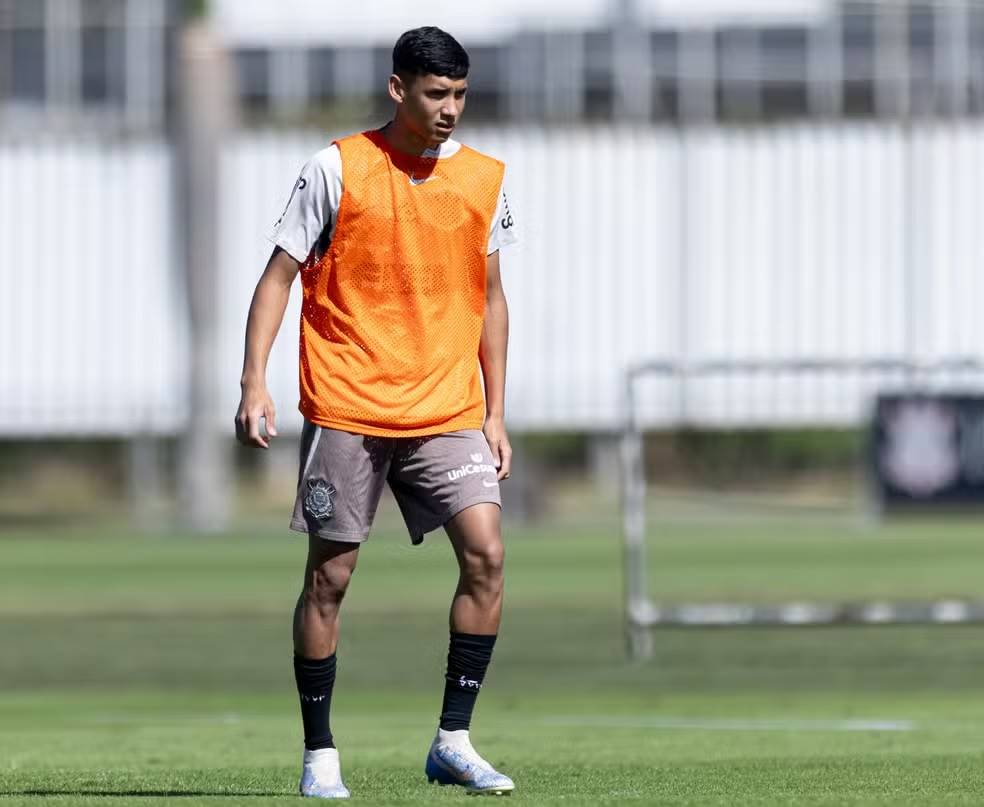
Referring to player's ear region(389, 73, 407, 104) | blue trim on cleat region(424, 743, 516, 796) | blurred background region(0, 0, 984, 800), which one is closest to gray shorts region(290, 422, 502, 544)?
blue trim on cleat region(424, 743, 516, 796)

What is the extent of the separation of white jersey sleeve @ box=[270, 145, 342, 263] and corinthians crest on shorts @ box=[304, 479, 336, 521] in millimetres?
642

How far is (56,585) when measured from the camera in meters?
22.0

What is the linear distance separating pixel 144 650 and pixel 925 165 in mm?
27873

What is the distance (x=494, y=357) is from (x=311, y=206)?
0.77 metres

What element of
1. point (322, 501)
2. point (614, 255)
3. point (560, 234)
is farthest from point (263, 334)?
point (560, 234)

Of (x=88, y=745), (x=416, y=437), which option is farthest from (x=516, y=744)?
(x=416, y=437)

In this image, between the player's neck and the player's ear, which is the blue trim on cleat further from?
the player's ear

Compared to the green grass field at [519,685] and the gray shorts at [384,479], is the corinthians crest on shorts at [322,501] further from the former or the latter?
the green grass field at [519,685]

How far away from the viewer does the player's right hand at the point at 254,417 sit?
6.28m

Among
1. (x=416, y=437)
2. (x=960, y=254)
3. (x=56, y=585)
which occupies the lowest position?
(x=56, y=585)

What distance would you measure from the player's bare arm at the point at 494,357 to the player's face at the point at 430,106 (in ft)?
1.55

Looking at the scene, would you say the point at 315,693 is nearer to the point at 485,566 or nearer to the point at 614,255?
the point at 485,566

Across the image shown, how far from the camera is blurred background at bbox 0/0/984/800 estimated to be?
3531cm

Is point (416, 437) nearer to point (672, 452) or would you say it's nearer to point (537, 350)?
point (672, 452)
